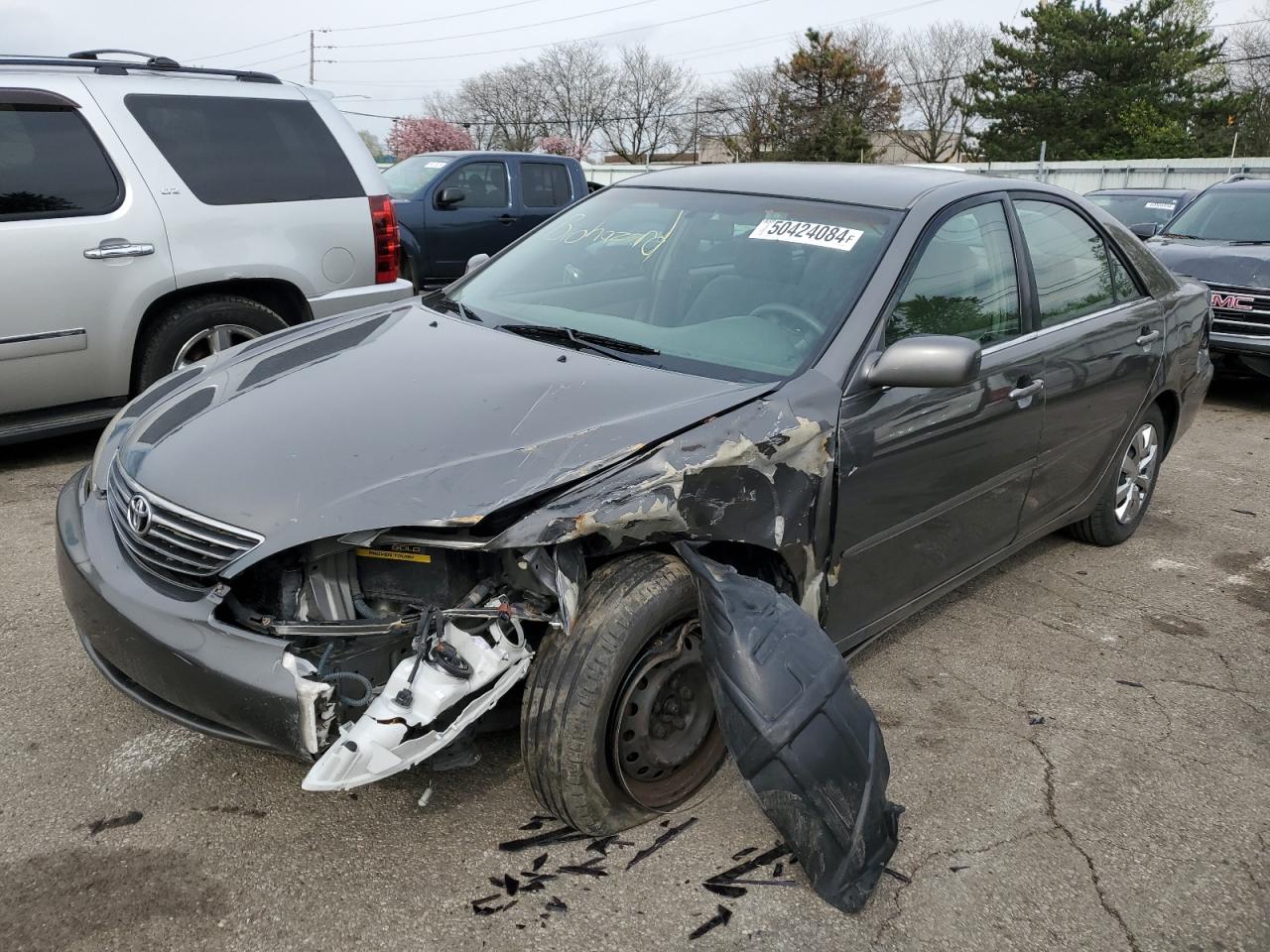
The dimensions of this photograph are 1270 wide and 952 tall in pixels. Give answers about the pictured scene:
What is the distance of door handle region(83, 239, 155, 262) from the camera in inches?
195

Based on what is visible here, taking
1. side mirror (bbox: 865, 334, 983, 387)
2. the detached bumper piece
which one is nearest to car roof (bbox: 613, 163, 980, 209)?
side mirror (bbox: 865, 334, 983, 387)

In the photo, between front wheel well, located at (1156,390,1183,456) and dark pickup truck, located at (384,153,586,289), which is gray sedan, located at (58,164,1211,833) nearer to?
front wheel well, located at (1156,390,1183,456)

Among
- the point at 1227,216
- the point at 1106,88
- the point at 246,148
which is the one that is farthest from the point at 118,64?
the point at 1106,88

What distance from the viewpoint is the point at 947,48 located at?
60375 mm

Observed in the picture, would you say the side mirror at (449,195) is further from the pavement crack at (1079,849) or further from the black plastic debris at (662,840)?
the black plastic debris at (662,840)

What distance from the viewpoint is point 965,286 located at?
11.0 ft

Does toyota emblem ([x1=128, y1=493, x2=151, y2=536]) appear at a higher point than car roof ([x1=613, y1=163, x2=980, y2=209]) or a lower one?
lower

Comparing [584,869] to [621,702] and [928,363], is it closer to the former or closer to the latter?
[621,702]

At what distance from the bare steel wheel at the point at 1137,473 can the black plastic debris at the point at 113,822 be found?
12.9ft

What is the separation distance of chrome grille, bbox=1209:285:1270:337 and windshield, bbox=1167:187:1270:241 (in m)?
1.03

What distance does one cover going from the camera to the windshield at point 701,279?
9.82 feet

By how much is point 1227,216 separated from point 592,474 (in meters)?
8.55

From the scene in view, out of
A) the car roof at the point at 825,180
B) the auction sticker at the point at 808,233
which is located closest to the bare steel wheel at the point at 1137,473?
the car roof at the point at 825,180

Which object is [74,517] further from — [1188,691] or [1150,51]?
[1150,51]
